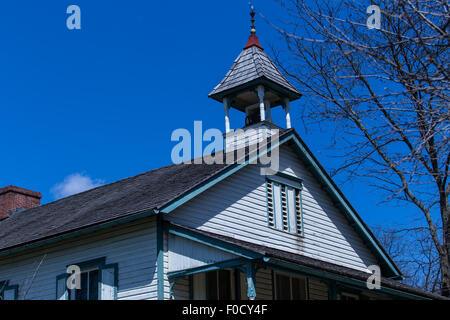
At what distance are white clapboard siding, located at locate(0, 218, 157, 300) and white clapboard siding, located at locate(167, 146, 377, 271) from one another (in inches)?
42.4

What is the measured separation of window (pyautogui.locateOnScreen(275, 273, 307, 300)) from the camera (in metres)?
18.9

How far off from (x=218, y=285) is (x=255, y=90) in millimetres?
7834

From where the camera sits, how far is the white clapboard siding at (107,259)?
653 inches

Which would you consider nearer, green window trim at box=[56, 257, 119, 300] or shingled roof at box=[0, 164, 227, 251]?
green window trim at box=[56, 257, 119, 300]

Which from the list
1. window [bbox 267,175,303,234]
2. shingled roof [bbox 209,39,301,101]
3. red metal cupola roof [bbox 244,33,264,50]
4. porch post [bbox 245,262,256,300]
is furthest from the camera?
red metal cupola roof [bbox 244,33,264,50]

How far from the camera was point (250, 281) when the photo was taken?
48.6ft

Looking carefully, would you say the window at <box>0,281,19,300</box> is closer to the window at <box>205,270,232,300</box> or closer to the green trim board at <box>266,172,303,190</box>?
the window at <box>205,270,232,300</box>

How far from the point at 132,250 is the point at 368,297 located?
847cm

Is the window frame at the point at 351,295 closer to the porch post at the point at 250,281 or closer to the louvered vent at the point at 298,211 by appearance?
the louvered vent at the point at 298,211

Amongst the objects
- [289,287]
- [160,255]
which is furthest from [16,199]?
[160,255]

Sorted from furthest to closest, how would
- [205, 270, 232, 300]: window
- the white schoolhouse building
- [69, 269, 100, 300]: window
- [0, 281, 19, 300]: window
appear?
1. [0, 281, 19, 300]: window
2. [69, 269, 100, 300]: window
3. [205, 270, 232, 300]: window
4. the white schoolhouse building

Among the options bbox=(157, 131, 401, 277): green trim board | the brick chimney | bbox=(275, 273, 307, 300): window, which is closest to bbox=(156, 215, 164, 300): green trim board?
bbox=(157, 131, 401, 277): green trim board

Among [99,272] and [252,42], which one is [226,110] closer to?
[252,42]
